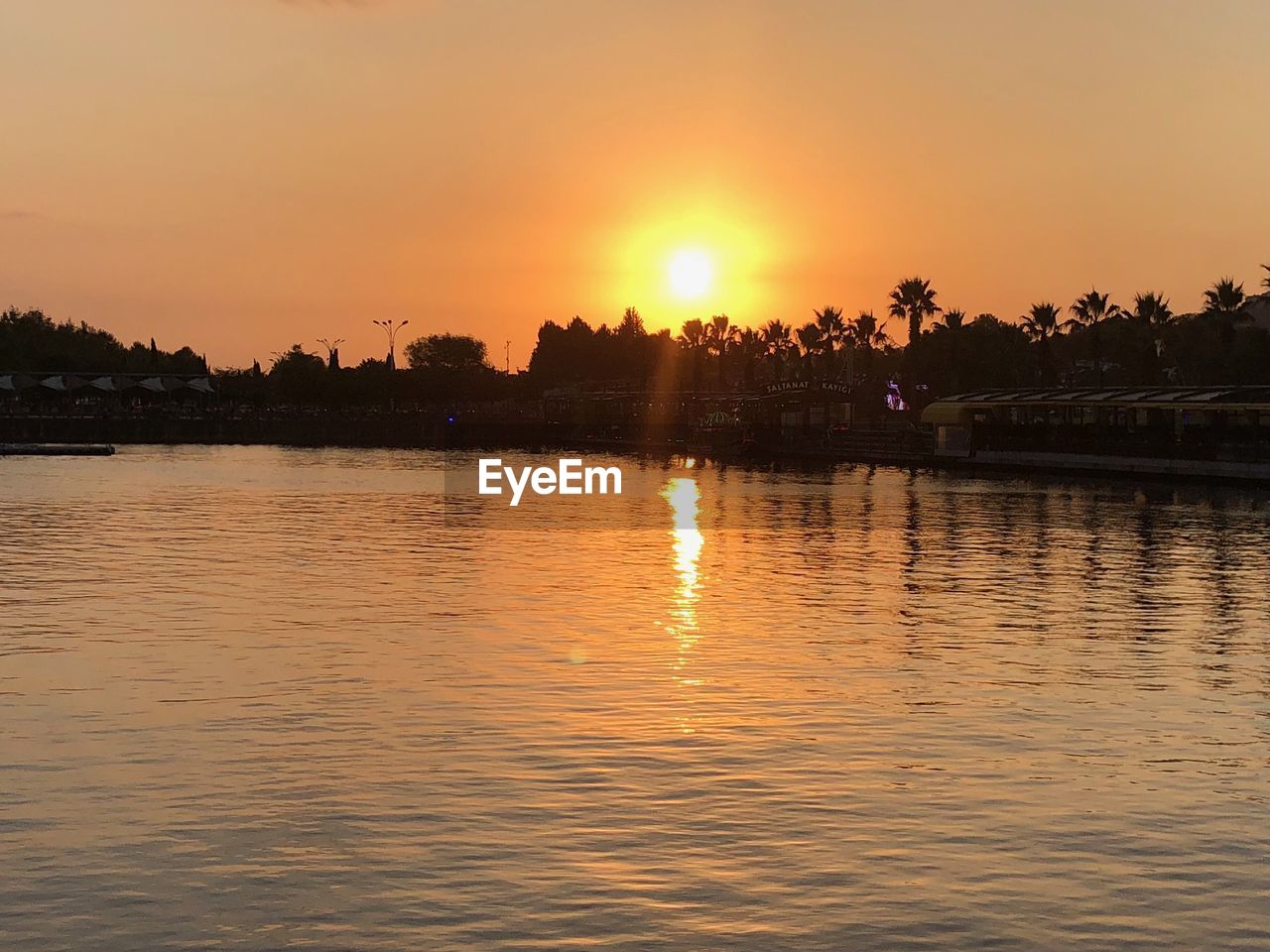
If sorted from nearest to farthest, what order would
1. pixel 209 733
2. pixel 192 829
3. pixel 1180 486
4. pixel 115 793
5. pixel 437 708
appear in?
pixel 192 829 → pixel 115 793 → pixel 209 733 → pixel 437 708 → pixel 1180 486

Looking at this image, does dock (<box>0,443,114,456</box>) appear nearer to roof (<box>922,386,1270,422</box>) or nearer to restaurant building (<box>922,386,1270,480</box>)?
roof (<box>922,386,1270,422</box>)

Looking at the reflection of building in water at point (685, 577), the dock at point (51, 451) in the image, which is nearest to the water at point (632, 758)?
the reflection of building in water at point (685, 577)

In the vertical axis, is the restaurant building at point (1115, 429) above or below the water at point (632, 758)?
above

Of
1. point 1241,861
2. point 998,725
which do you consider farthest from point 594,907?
point 998,725

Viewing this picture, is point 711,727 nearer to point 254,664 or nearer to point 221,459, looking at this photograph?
point 254,664

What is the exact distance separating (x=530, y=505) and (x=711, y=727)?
50.7m

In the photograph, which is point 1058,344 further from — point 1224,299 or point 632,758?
point 632,758

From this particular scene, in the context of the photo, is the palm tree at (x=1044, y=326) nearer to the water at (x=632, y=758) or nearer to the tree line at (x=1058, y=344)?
the tree line at (x=1058, y=344)

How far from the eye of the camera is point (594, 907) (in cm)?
1091

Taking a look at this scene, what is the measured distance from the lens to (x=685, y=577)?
121ft

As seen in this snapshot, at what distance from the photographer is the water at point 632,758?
1088 cm

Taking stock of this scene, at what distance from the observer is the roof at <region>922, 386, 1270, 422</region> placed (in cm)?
8050

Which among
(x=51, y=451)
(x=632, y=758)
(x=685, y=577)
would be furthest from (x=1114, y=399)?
(x=51, y=451)

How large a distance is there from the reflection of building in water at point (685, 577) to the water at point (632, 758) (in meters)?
0.17
